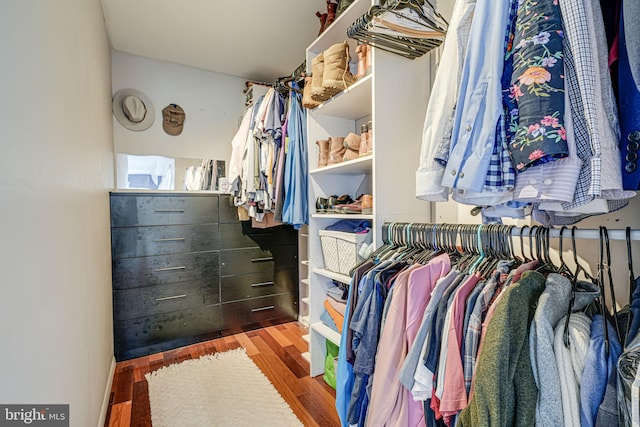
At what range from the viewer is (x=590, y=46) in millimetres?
597

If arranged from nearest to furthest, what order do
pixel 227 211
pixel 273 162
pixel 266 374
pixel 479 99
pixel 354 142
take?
pixel 479 99 → pixel 354 142 → pixel 266 374 → pixel 273 162 → pixel 227 211

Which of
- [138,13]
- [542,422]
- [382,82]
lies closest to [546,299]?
[542,422]

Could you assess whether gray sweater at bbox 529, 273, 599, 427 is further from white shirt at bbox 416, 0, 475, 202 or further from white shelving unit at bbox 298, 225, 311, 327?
white shelving unit at bbox 298, 225, 311, 327

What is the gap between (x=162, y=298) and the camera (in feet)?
7.54

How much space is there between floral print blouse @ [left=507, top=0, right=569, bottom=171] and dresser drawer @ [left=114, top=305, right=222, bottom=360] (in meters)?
2.45

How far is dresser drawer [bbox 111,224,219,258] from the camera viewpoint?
7.13ft

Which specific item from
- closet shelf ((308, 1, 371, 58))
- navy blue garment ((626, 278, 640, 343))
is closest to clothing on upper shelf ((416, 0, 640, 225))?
navy blue garment ((626, 278, 640, 343))

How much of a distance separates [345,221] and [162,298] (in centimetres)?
154

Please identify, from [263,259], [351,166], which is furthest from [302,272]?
[351,166]

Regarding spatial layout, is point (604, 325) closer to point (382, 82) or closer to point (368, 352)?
point (368, 352)

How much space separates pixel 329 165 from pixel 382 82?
53 centimetres

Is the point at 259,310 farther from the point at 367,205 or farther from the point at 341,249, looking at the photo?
the point at 367,205

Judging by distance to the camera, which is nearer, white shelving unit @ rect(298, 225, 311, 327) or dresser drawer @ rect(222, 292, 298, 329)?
dresser drawer @ rect(222, 292, 298, 329)

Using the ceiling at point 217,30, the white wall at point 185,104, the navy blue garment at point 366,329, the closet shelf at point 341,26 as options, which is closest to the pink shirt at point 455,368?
the navy blue garment at point 366,329
